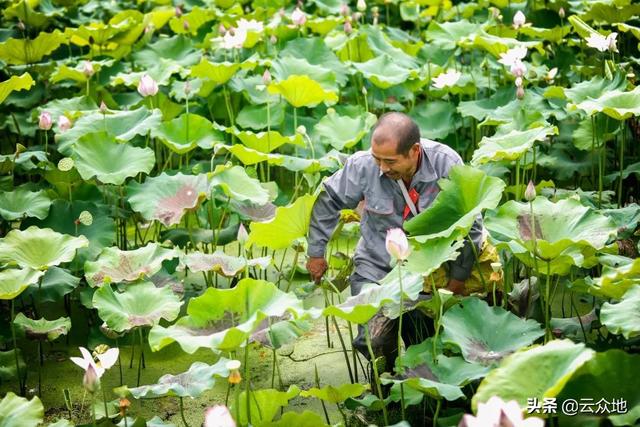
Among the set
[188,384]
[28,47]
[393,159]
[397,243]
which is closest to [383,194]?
[393,159]

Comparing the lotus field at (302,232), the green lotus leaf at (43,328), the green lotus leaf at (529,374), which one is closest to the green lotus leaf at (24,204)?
the lotus field at (302,232)

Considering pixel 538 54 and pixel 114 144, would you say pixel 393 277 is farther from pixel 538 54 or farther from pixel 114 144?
pixel 538 54

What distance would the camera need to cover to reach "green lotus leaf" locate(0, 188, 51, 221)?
Answer: 3.45 meters

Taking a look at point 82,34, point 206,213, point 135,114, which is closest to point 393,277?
point 206,213

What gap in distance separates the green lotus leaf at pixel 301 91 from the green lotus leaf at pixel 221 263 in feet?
4.06

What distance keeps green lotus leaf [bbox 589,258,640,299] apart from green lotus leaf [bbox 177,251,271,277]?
0.97 meters

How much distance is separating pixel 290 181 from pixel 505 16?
1.70m

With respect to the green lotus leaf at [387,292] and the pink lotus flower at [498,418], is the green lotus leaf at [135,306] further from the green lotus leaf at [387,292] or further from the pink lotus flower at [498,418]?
the pink lotus flower at [498,418]

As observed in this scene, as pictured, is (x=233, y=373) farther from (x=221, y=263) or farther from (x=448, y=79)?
(x=448, y=79)

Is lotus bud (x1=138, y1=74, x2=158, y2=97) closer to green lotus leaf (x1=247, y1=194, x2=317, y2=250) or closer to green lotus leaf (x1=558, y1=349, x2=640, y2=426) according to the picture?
green lotus leaf (x1=247, y1=194, x2=317, y2=250)

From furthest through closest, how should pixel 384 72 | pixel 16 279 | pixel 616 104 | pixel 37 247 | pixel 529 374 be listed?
pixel 384 72 < pixel 616 104 < pixel 37 247 < pixel 16 279 < pixel 529 374

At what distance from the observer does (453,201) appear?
270cm

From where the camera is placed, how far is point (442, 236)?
8.34ft

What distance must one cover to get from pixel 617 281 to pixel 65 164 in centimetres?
211
